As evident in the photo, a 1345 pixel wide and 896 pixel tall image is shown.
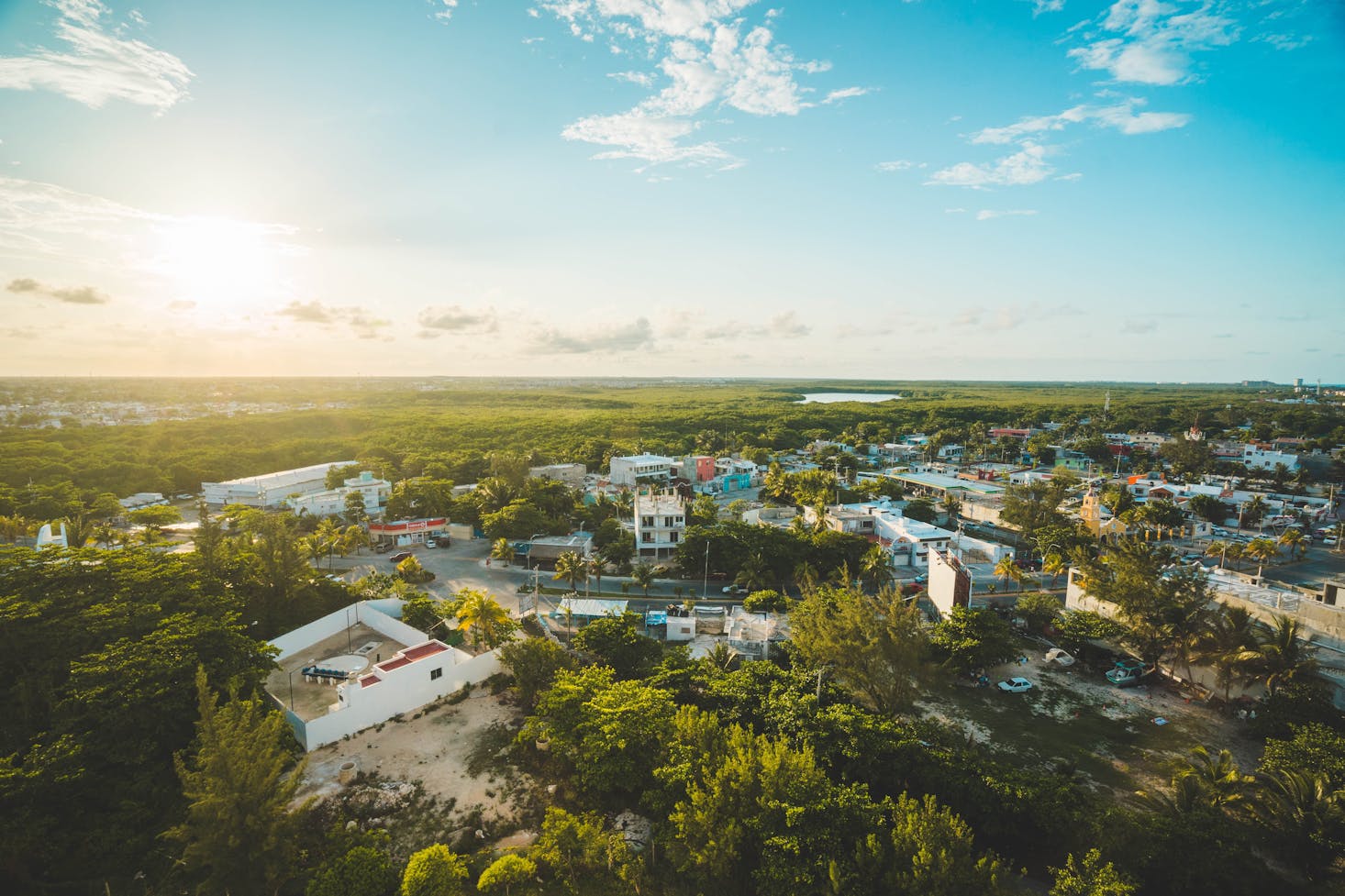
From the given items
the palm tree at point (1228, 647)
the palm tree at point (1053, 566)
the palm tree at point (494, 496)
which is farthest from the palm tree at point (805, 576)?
the palm tree at point (494, 496)

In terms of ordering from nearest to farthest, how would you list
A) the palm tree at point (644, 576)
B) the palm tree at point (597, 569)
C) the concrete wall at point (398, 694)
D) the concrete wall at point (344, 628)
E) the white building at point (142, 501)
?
the concrete wall at point (398, 694)
the concrete wall at point (344, 628)
the palm tree at point (644, 576)
the palm tree at point (597, 569)
the white building at point (142, 501)

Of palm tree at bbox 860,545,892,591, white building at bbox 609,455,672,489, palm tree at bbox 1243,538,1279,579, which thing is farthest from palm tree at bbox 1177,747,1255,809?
white building at bbox 609,455,672,489

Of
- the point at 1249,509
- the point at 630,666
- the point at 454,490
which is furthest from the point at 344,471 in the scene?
the point at 1249,509

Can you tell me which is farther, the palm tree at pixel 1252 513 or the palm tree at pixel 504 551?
the palm tree at pixel 1252 513

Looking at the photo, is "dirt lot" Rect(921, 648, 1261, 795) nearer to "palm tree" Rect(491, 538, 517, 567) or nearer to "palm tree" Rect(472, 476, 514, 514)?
"palm tree" Rect(491, 538, 517, 567)

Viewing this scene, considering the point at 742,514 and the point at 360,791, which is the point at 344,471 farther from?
the point at 360,791

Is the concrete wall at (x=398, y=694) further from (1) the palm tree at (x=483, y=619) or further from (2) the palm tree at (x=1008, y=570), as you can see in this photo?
(2) the palm tree at (x=1008, y=570)

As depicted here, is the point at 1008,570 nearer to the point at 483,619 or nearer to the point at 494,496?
the point at 483,619
